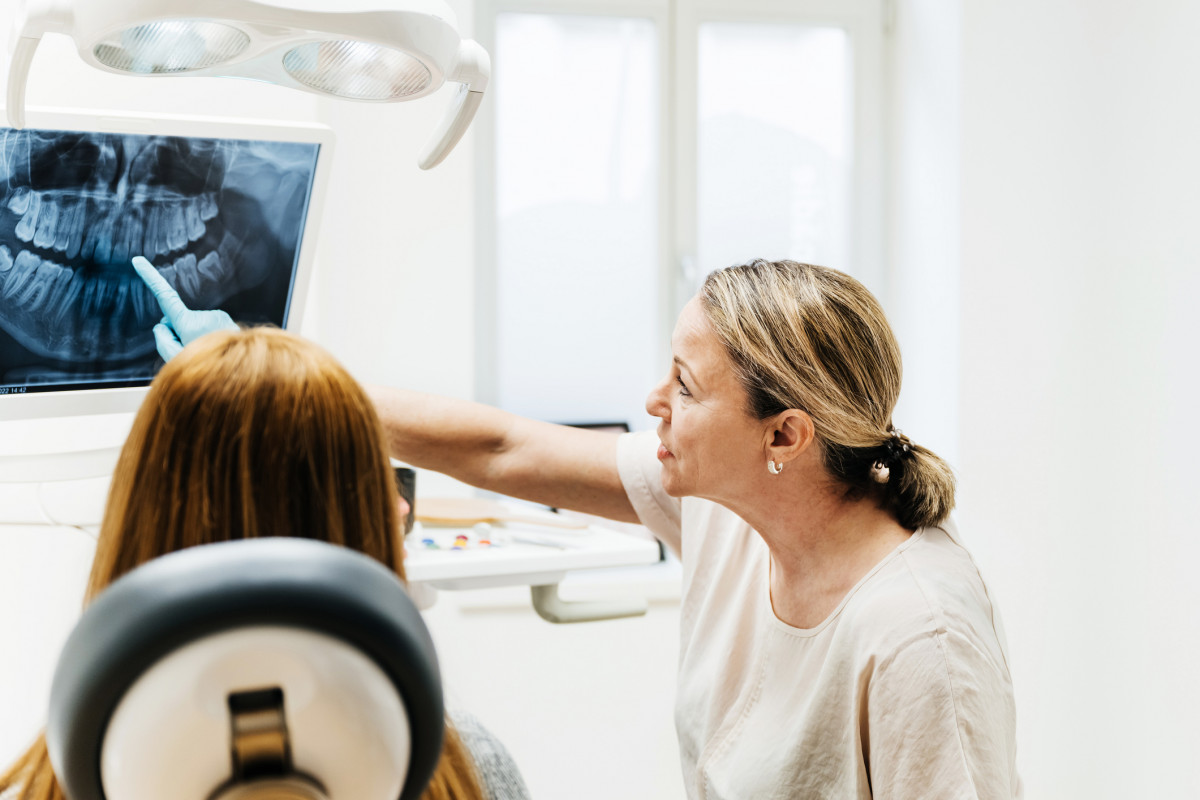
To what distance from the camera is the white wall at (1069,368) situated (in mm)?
2162

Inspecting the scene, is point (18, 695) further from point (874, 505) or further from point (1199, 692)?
point (1199, 692)

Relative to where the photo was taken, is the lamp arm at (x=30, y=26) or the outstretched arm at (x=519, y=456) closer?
the lamp arm at (x=30, y=26)

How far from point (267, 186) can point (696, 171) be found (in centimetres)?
138

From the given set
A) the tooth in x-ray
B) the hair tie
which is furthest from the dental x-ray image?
the hair tie

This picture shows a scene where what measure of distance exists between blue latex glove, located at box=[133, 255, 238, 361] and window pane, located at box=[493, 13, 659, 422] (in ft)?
3.89

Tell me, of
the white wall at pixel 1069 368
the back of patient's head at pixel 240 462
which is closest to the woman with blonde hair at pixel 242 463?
the back of patient's head at pixel 240 462

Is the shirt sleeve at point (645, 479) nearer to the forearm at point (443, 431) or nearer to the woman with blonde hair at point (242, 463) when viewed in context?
the forearm at point (443, 431)

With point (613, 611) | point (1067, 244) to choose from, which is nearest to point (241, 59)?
point (613, 611)

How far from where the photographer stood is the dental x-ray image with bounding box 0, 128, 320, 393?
109 centimetres

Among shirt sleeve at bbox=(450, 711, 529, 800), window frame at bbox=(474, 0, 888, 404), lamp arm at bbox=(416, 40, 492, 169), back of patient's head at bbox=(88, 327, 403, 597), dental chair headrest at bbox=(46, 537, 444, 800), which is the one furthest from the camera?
window frame at bbox=(474, 0, 888, 404)

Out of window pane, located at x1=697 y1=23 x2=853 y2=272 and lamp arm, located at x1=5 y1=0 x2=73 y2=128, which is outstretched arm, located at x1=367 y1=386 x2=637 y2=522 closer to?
lamp arm, located at x1=5 y1=0 x2=73 y2=128

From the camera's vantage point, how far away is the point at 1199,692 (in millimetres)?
2049

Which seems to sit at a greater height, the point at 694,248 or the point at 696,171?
the point at 696,171

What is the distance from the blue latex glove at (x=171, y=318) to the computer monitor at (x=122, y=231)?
0.01 m
